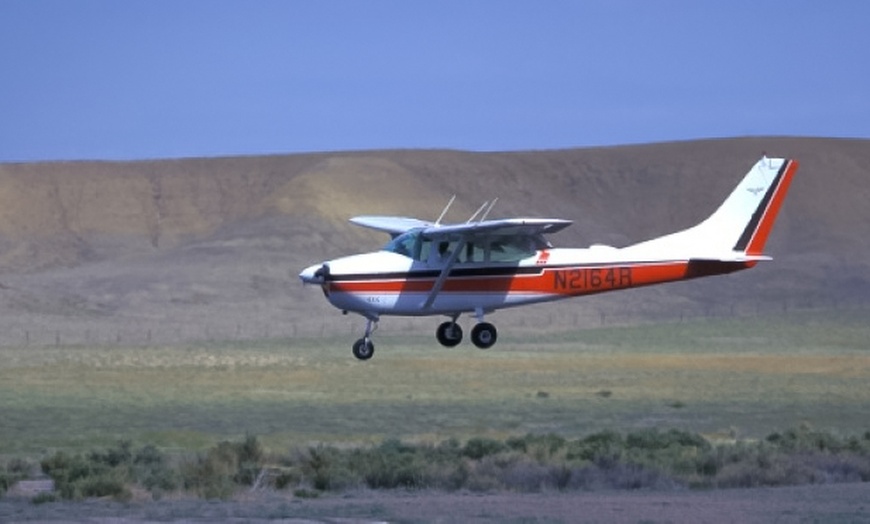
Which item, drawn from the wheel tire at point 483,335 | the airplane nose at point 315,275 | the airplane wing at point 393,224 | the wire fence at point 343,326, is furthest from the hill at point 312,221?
the airplane nose at point 315,275

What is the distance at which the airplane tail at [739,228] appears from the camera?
127 ft

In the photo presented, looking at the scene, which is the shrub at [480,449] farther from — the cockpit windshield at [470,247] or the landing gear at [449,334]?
the cockpit windshield at [470,247]

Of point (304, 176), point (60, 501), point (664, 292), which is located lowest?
point (60, 501)

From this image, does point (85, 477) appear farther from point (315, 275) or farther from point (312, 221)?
point (312, 221)

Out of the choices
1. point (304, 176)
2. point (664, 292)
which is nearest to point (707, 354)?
point (664, 292)

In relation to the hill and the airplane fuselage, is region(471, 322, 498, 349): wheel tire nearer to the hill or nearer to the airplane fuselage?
the airplane fuselage

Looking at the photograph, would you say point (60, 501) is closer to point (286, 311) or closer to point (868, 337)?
point (868, 337)

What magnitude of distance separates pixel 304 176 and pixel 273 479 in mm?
114446

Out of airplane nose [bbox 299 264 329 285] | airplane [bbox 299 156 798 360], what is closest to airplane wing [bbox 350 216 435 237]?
airplane [bbox 299 156 798 360]

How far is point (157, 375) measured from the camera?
8031 centimetres

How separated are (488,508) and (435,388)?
40.4 metres

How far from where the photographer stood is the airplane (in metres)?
37.4

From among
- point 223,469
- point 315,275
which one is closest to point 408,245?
point 315,275

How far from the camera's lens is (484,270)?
3772 centimetres
